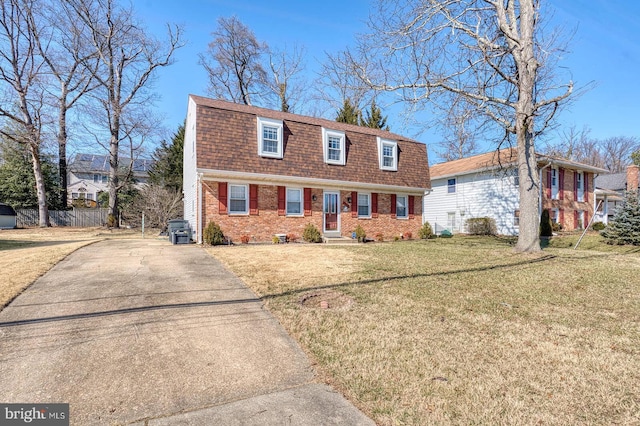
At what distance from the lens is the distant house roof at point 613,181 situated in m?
32.6

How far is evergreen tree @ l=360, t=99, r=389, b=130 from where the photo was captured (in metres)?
26.0

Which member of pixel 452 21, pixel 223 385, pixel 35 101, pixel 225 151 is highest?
pixel 35 101

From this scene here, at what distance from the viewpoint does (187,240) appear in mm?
12570

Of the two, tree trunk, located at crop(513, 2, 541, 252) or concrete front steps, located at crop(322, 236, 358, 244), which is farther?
concrete front steps, located at crop(322, 236, 358, 244)

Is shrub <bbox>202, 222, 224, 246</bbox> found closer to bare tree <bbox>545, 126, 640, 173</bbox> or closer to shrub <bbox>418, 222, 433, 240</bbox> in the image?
shrub <bbox>418, 222, 433, 240</bbox>

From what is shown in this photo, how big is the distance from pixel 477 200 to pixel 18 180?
34.5 m

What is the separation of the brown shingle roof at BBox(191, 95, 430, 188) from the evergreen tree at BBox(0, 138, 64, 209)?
64.3 ft

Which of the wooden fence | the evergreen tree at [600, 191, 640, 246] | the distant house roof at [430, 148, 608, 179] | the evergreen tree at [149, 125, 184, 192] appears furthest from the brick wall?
the wooden fence

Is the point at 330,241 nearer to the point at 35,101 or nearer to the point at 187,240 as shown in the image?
the point at 187,240

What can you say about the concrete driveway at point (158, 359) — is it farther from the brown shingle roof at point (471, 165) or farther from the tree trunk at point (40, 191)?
the tree trunk at point (40, 191)

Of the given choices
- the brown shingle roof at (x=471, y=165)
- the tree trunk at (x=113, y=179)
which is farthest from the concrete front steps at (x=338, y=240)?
the tree trunk at (x=113, y=179)

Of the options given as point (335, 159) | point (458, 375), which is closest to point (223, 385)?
point (458, 375)

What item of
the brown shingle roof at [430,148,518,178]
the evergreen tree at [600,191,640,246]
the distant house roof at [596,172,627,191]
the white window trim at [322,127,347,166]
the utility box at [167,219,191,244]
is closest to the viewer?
the utility box at [167,219,191,244]

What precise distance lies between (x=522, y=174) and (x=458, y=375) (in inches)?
377
